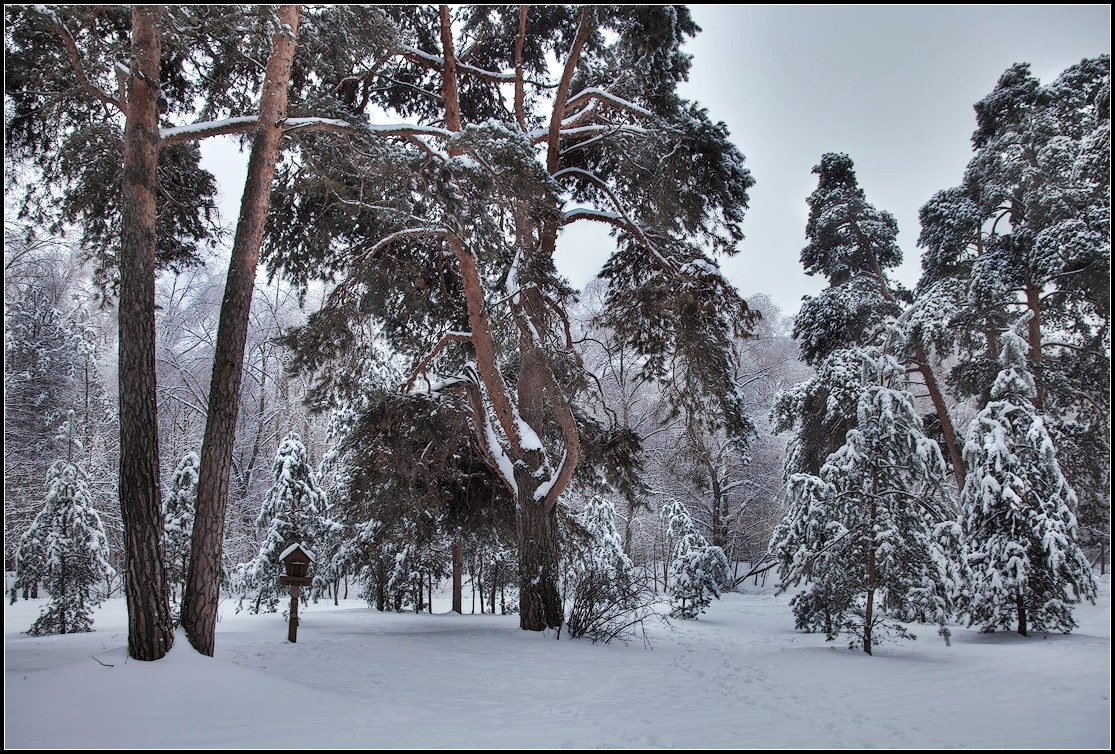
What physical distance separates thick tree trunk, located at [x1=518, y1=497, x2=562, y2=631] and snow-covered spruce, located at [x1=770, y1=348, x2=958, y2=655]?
377cm

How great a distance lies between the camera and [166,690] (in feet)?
14.3

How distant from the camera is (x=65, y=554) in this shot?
11555 millimetres

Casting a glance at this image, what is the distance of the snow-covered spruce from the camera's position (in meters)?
8.42

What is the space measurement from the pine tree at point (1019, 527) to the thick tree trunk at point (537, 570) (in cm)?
711

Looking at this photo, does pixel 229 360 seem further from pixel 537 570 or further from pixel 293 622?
pixel 537 570

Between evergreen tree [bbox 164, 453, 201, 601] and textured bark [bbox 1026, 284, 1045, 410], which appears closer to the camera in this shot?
textured bark [bbox 1026, 284, 1045, 410]

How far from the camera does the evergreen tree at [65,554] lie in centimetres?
1101

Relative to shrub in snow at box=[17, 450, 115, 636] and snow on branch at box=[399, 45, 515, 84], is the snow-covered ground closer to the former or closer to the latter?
shrub in snow at box=[17, 450, 115, 636]

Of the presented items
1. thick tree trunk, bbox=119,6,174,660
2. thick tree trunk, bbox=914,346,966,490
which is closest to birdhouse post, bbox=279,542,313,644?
thick tree trunk, bbox=119,6,174,660

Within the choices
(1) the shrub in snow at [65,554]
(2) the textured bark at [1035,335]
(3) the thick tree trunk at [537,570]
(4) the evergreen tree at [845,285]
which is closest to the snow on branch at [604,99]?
(3) the thick tree trunk at [537,570]

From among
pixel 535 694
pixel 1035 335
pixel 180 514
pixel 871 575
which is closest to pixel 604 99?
pixel 1035 335

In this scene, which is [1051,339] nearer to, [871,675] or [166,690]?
[871,675]

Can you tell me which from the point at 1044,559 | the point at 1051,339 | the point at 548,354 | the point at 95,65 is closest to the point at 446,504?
the point at 548,354

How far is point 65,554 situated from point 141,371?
869cm
